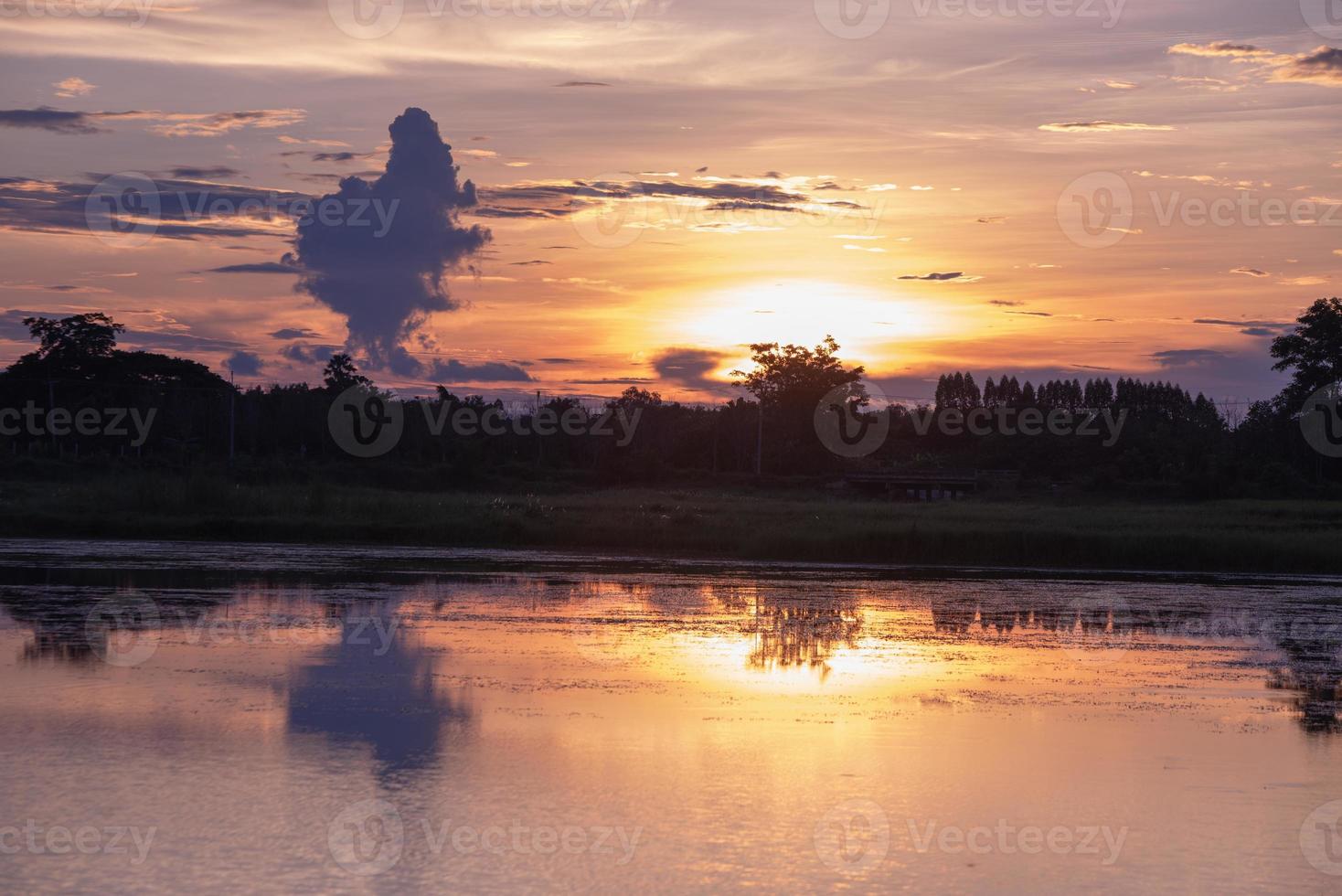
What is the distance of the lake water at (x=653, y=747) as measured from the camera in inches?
313

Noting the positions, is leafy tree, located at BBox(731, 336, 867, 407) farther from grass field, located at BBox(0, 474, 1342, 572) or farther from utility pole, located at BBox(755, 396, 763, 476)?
grass field, located at BBox(0, 474, 1342, 572)

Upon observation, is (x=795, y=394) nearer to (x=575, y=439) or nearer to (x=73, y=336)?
(x=575, y=439)

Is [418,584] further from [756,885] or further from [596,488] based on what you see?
[596,488]

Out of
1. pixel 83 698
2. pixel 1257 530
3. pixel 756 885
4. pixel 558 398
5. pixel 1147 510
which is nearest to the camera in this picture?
pixel 756 885

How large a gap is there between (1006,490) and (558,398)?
38256 millimetres

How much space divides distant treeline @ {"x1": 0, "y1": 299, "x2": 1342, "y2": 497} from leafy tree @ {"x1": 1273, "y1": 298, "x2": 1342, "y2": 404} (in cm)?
38

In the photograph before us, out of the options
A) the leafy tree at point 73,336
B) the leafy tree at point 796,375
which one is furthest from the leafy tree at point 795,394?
the leafy tree at point 73,336

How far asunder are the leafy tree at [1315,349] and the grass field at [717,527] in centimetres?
2477

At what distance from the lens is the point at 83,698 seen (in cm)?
1216

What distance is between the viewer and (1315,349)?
224ft

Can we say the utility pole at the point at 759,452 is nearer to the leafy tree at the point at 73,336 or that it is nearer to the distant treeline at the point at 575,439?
the distant treeline at the point at 575,439

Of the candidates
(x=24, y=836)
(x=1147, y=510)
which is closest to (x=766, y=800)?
(x=24, y=836)

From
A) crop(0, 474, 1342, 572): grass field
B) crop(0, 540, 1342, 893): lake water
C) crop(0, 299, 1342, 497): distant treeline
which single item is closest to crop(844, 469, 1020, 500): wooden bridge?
crop(0, 299, 1342, 497): distant treeline

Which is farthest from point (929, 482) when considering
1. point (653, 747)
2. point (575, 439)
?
point (653, 747)
